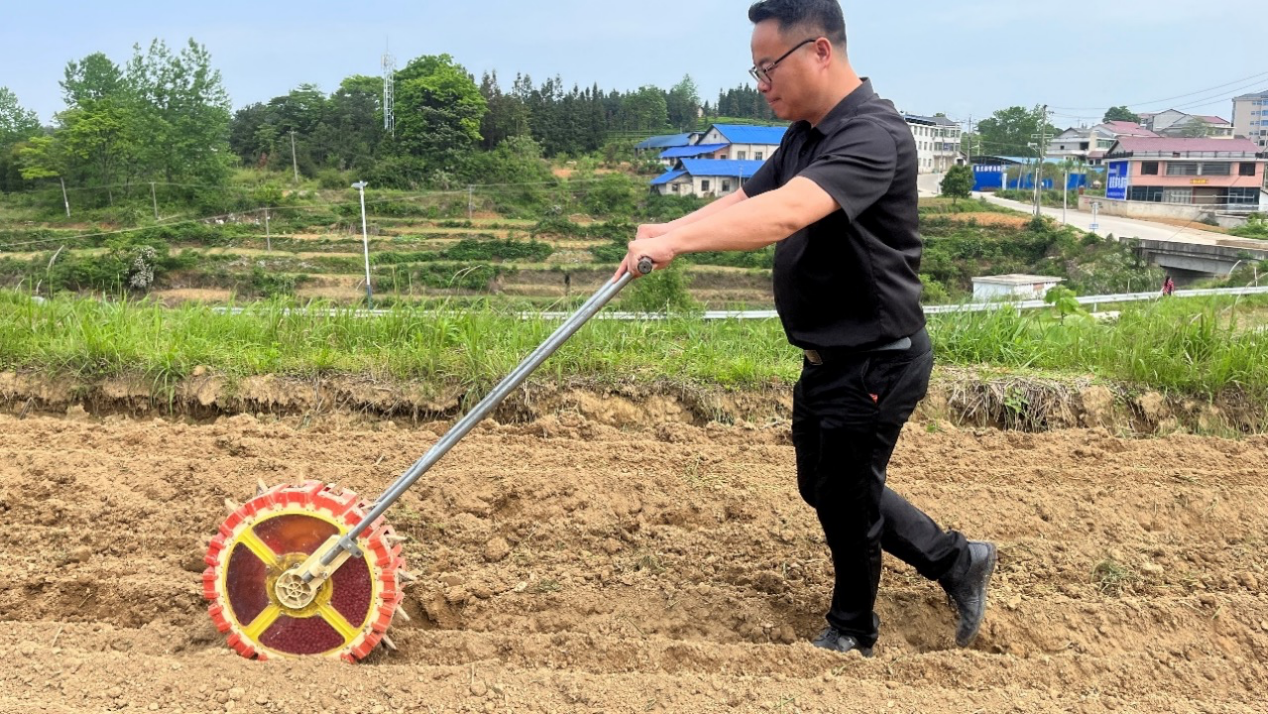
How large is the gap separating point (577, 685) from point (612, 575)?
0.84m

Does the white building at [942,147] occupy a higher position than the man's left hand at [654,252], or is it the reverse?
the white building at [942,147]

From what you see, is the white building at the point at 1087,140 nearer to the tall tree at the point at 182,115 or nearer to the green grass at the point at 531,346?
the tall tree at the point at 182,115

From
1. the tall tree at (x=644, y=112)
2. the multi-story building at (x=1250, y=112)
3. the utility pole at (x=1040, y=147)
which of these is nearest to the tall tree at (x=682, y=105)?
the tall tree at (x=644, y=112)

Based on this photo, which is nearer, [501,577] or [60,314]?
[501,577]

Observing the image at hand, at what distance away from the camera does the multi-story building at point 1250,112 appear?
74250 millimetres

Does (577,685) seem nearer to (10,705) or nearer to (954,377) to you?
(10,705)

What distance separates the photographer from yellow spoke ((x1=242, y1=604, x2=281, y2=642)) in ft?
8.77

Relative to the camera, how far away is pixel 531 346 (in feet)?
16.6

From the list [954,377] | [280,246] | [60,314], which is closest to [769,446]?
[954,377]

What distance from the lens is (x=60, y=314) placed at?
5668 mm

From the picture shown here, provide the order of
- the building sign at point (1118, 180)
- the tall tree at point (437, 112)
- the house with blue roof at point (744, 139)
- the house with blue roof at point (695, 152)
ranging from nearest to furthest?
the tall tree at point (437, 112), the house with blue roof at point (744, 139), the house with blue roof at point (695, 152), the building sign at point (1118, 180)

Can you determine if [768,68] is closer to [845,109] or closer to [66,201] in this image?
[845,109]

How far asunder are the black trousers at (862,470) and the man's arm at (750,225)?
0.52 meters

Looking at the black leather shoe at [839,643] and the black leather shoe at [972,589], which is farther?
the black leather shoe at [972,589]
